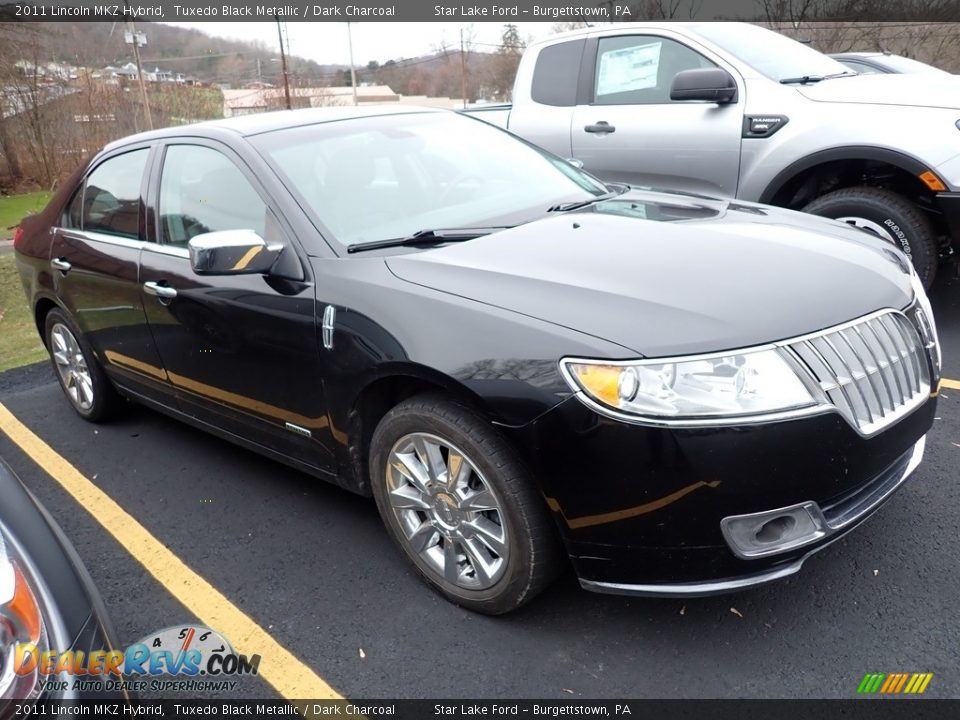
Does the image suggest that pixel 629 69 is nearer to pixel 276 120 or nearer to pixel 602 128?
pixel 602 128

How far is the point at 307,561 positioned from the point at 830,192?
13.2ft

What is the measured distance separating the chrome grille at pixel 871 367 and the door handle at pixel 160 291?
8.23 feet

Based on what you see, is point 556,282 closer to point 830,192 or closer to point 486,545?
point 486,545

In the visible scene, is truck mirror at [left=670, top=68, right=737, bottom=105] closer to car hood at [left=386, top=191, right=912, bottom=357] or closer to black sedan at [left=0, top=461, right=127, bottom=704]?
car hood at [left=386, top=191, right=912, bottom=357]

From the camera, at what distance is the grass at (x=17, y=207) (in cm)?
1465

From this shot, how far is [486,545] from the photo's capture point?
2.34 meters

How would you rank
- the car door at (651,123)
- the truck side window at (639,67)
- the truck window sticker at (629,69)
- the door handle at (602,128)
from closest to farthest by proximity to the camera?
the car door at (651,123) → the truck side window at (639,67) → the truck window sticker at (629,69) → the door handle at (602,128)

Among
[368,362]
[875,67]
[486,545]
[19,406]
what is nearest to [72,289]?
[19,406]

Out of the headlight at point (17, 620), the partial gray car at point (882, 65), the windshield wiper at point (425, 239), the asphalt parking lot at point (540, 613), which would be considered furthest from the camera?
the partial gray car at point (882, 65)

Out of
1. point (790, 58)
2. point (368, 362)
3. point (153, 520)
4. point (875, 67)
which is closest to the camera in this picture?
point (368, 362)

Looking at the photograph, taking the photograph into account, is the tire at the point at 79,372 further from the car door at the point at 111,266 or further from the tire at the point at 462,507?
the tire at the point at 462,507

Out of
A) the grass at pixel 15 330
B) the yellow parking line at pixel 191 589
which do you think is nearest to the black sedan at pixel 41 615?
the yellow parking line at pixel 191 589

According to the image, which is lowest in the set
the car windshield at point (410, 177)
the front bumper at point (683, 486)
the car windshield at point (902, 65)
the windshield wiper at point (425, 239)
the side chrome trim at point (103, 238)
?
the front bumper at point (683, 486)

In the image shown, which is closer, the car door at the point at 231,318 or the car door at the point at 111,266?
the car door at the point at 231,318
